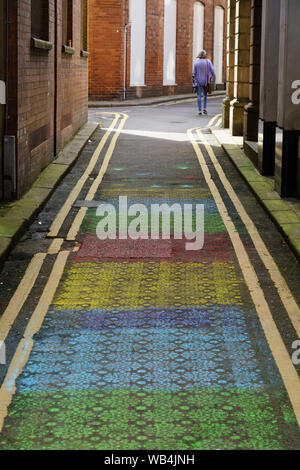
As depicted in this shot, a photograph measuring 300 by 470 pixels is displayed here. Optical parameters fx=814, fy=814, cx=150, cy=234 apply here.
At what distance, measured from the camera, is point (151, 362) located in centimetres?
580

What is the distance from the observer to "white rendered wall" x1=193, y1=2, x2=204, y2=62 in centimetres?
4534

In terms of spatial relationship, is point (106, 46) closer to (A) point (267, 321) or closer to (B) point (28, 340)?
(A) point (267, 321)

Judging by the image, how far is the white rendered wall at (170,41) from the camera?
41.6 m

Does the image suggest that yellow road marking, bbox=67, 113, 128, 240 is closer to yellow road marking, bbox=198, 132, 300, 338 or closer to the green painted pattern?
yellow road marking, bbox=198, 132, 300, 338

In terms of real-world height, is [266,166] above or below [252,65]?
below

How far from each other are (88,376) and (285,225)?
520cm

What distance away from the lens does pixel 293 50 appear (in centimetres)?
1173

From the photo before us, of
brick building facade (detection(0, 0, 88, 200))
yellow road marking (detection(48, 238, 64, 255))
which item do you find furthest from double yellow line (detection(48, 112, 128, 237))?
brick building facade (detection(0, 0, 88, 200))

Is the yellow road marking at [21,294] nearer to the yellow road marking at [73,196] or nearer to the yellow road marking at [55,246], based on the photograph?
the yellow road marking at [55,246]

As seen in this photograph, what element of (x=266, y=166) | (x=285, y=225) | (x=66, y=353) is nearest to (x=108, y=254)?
(x=285, y=225)

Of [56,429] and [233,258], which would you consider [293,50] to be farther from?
[56,429]

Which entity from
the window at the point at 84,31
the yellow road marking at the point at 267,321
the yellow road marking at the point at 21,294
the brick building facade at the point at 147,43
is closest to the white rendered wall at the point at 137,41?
the brick building facade at the point at 147,43
